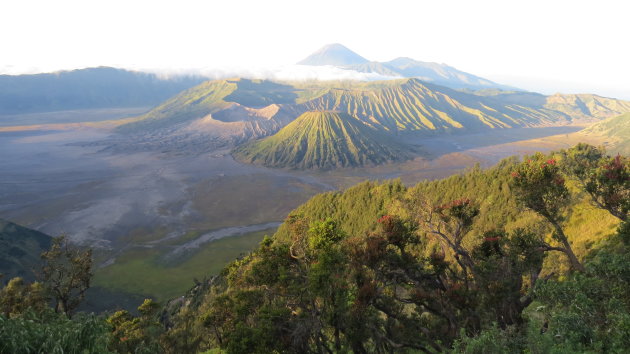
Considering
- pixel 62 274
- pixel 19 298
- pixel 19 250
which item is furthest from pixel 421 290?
pixel 19 250

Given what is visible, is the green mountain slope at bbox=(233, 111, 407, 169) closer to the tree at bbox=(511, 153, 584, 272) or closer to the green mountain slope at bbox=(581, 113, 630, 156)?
the green mountain slope at bbox=(581, 113, 630, 156)

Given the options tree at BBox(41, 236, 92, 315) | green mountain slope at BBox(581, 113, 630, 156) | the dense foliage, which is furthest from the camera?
green mountain slope at BBox(581, 113, 630, 156)

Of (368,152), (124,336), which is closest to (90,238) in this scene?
(124,336)

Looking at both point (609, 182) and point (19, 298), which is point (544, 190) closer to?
point (609, 182)

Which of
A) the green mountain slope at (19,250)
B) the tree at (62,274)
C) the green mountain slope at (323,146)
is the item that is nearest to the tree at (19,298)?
the tree at (62,274)

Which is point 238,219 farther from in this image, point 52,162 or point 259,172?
point 52,162

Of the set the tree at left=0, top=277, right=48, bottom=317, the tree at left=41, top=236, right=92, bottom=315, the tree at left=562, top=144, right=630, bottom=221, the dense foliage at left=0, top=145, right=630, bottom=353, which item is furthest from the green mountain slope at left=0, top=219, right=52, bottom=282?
the tree at left=562, top=144, right=630, bottom=221
